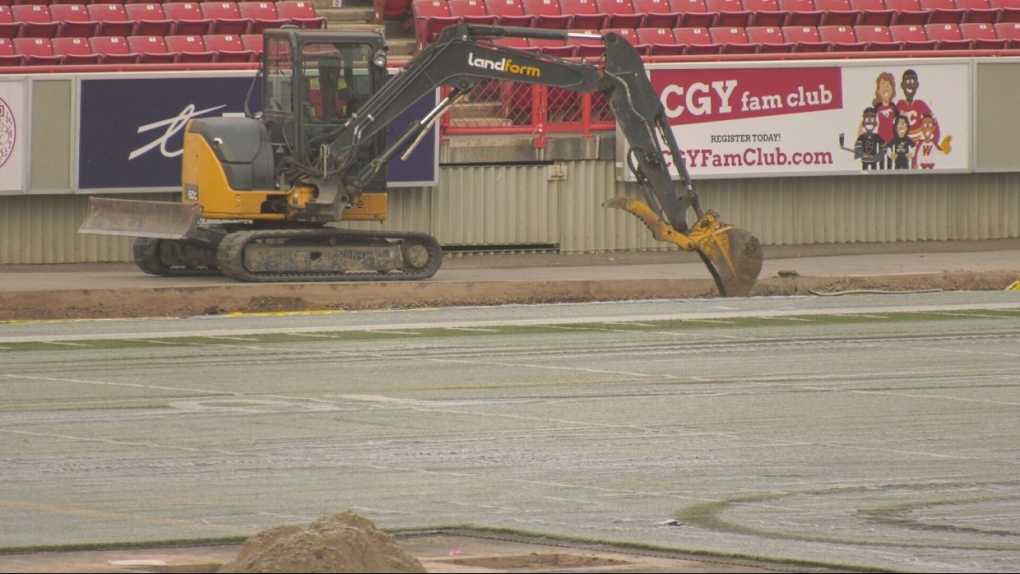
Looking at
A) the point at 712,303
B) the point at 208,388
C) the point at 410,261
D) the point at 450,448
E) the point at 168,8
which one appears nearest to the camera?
the point at 450,448

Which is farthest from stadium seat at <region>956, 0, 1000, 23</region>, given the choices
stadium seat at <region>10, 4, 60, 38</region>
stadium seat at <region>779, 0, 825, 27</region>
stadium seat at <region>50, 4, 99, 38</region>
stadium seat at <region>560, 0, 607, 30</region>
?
stadium seat at <region>10, 4, 60, 38</region>

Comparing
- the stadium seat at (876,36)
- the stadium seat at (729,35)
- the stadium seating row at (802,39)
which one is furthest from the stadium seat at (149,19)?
the stadium seat at (876,36)

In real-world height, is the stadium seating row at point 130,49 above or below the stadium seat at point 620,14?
below

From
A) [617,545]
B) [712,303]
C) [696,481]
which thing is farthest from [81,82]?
[617,545]

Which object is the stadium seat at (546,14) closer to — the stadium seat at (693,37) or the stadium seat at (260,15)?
the stadium seat at (693,37)

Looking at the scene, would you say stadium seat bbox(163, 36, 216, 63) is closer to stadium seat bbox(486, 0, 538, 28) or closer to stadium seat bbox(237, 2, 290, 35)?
stadium seat bbox(237, 2, 290, 35)

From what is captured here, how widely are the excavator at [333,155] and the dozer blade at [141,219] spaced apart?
2 cm

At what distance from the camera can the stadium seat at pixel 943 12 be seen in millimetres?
31219

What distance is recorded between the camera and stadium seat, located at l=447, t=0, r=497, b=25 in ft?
92.4

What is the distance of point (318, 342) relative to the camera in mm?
17359

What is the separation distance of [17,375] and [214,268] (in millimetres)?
7973

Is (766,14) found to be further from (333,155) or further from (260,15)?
(333,155)

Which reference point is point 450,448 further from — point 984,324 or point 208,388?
point 984,324

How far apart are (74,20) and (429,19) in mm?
5355
